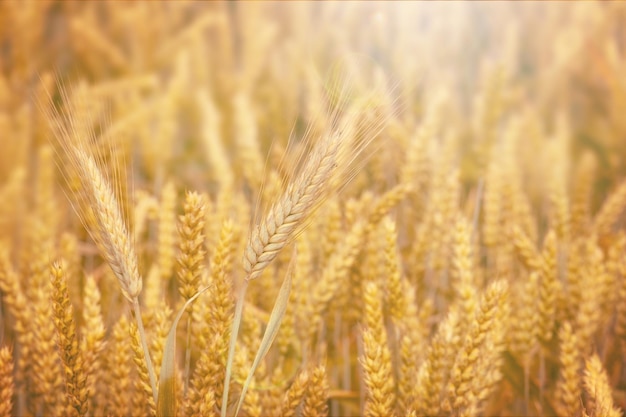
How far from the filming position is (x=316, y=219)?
0.79 meters

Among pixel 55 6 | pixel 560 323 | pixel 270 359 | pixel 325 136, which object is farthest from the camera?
pixel 55 6

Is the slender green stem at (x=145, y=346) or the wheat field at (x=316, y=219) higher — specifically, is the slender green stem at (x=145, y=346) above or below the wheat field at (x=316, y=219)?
below

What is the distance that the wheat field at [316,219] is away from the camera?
514mm

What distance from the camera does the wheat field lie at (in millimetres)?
514

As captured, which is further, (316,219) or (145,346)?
(316,219)

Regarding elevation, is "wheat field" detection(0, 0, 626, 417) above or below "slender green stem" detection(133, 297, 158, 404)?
above

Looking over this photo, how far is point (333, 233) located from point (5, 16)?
1.07 m

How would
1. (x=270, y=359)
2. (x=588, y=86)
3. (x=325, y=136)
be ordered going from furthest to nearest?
(x=588, y=86) < (x=270, y=359) < (x=325, y=136)

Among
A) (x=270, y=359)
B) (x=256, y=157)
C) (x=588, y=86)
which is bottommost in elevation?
(x=270, y=359)

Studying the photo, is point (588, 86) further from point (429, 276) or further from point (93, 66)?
point (93, 66)

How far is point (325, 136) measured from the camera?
48 centimetres

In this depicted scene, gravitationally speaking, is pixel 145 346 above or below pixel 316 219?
below

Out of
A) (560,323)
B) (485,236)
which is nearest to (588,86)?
(485,236)

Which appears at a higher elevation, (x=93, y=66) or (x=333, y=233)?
(x=93, y=66)
